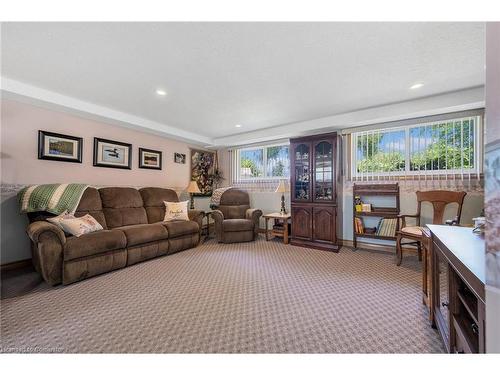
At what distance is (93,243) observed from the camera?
2381 mm

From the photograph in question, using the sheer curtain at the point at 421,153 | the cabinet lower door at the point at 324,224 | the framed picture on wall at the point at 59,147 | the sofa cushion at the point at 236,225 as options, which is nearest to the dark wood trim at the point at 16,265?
the framed picture on wall at the point at 59,147

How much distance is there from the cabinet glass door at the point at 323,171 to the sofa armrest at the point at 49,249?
361 cm

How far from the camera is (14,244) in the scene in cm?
269

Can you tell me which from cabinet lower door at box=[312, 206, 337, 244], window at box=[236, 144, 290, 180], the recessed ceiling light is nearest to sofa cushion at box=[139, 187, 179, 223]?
window at box=[236, 144, 290, 180]

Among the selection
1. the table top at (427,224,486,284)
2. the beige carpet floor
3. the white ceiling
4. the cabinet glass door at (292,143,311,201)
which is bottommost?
the beige carpet floor

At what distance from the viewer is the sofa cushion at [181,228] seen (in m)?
3.25

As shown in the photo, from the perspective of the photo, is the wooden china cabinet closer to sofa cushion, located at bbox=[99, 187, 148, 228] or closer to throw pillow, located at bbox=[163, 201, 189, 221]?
throw pillow, located at bbox=[163, 201, 189, 221]

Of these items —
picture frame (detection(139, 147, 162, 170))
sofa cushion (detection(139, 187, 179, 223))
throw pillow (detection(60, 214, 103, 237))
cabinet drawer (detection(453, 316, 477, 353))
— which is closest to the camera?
cabinet drawer (detection(453, 316, 477, 353))

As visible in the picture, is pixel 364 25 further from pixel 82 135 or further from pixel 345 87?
pixel 82 135

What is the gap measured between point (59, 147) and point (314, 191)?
408 cm

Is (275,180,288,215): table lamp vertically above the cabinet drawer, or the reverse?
(275,180,288,215): table lamp

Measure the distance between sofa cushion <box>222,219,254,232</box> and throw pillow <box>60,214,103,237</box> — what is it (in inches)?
78.5

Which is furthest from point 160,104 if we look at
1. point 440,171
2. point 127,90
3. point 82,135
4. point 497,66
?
point 440,171

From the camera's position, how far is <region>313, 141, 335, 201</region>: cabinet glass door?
368 cm
